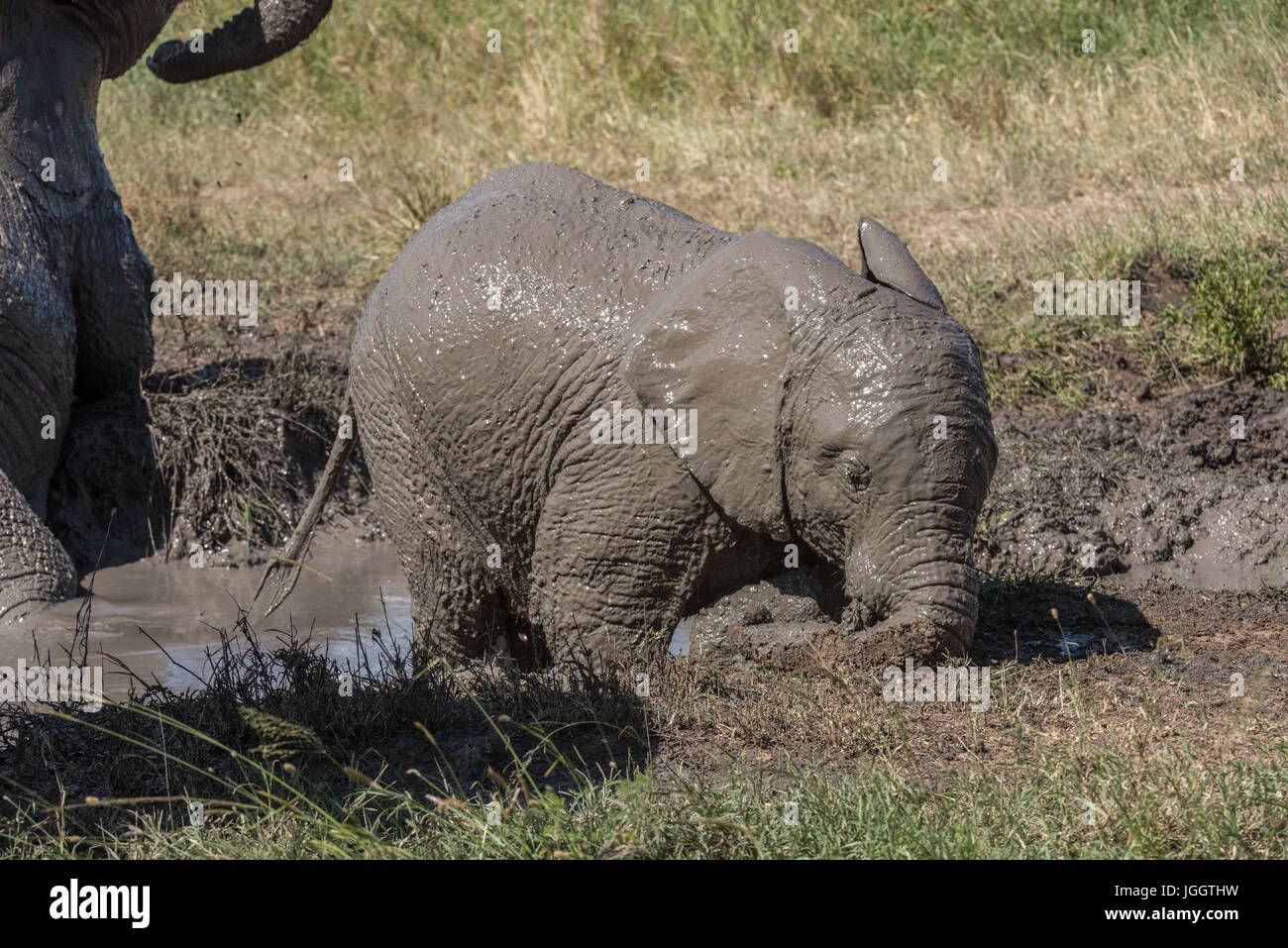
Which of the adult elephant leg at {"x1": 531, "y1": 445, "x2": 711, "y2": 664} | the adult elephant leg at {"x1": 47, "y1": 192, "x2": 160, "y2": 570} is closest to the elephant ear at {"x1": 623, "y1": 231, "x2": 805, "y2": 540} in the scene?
the adult elephant leg at {"x1": 531, "y1": 445, "x2": 711, "y2": 664}

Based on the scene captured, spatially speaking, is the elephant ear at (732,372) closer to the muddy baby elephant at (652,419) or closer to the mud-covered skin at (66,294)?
the muddy baby elephant at (652,419)

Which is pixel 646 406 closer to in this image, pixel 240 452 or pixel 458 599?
pixel 458 599

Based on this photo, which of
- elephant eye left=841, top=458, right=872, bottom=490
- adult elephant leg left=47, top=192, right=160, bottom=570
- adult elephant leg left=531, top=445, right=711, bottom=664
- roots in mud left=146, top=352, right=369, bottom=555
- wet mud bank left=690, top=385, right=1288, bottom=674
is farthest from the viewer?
roots in mud left=146, top=352, right=369, bottom=555

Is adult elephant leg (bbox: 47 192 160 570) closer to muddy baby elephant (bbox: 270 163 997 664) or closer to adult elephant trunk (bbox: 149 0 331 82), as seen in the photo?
adult elephant trunk (bbox: 149 0 331 82)

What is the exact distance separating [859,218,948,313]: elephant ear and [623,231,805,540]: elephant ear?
292 mm

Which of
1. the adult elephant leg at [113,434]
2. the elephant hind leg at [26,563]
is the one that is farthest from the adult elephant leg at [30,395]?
the adult elephant leg at [113,434]

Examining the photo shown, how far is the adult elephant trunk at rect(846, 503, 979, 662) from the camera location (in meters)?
4.39

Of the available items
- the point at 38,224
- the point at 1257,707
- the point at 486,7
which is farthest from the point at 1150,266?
the point at 486,7

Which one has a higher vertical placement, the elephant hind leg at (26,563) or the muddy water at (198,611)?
the elephant hind leg at (26,563)

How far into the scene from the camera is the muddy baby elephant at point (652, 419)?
4.40 m

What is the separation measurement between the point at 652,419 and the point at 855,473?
2.14ft

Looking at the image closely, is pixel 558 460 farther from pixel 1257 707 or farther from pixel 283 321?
pixel 283 321

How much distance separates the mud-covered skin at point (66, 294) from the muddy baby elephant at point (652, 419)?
8.38 ft

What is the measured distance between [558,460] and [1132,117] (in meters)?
7.89
